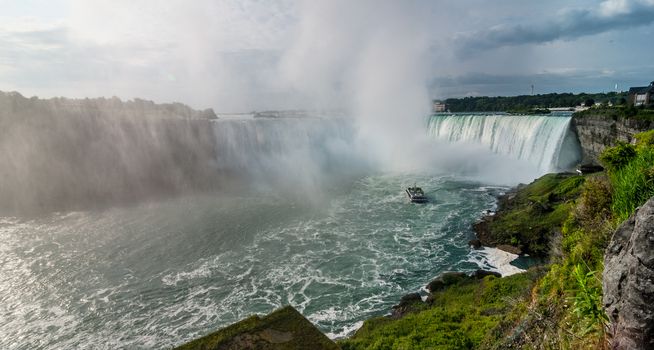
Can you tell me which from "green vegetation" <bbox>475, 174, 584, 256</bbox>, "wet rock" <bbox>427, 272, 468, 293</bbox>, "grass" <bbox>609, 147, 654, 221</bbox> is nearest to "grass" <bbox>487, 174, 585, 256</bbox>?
"green vegetation" <bbox>475, 174, 584, 256</bbox>

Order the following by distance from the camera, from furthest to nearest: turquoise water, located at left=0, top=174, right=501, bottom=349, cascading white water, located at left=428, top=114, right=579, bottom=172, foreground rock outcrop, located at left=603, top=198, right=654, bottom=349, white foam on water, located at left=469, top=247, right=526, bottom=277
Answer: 1. cascading white water, located at left=428, top=114, right=579, bottom=172
2. white foam on water, located at left=469, top=247, right=526, bottom=277
3. turquoise water, located at left=0, top=174, right=501, bottom=349
4. foreground rock outcrop, located at left=603, top=198, right=654, bottom=349

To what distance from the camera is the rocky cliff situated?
97.6 feet

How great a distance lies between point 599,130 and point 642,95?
24274 millimetres

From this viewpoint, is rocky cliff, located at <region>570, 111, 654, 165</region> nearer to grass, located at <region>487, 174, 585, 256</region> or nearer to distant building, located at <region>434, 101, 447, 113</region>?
grass, located at <region>487, 174, 585, 256</region>

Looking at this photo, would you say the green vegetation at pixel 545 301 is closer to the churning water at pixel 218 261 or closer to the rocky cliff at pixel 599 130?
the churning water at pixel 218 261

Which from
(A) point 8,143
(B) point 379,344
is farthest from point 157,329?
(A) point 8,143

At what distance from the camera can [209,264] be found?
21.2 m

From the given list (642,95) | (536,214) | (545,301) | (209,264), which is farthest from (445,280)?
(642,95)

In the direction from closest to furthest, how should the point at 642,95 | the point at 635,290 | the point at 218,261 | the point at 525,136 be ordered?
the point at 635,290 → the point at 218,261 → the point at 525,136 → the point at 642,95

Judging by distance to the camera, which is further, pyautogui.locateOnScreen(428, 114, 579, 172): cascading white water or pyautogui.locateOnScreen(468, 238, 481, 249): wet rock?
pyautogui.locateOnScreen(428, 114, 579, 172): cascading white water

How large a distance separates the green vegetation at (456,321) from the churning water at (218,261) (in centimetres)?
214

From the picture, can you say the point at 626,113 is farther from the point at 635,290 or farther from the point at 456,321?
the point at 635,290

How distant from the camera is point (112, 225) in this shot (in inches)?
1104

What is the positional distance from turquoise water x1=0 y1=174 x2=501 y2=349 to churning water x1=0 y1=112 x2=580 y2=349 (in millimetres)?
79
